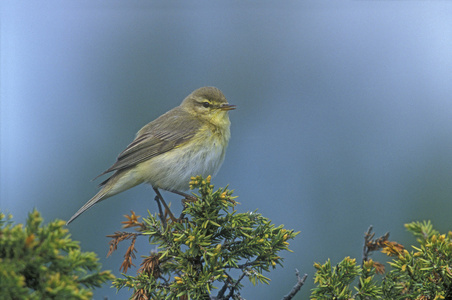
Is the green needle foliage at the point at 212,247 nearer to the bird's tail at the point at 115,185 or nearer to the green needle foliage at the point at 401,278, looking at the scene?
the green needle foliage at the point at 401,278

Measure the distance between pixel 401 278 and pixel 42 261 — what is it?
1.50 meters

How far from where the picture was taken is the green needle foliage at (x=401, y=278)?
1902 millimetres

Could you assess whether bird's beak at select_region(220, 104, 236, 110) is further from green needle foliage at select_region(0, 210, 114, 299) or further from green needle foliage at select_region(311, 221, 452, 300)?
green needle foliage at select_region(0, 210, 114, 299)

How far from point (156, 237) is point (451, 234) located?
141 cm

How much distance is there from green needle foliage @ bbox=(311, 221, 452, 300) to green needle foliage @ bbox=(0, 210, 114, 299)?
Answer: 99 cm

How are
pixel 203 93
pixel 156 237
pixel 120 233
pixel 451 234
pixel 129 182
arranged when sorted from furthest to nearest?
pixel 203 93, pixel 129 182, pixel 120 233, pixel 156 237, pixel 451 234

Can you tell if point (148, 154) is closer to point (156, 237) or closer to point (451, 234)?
point (156, 237)

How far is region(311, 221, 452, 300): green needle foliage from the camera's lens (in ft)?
6.24

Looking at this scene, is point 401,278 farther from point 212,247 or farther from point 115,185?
point 115,185

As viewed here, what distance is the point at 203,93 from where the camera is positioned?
4387 mm

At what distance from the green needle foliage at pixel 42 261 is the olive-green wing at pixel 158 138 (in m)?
2.26

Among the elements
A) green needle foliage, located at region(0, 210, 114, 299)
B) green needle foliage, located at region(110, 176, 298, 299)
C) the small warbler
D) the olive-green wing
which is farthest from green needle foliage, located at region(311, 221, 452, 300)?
the olive-green wing

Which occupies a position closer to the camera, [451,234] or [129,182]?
[451,234]

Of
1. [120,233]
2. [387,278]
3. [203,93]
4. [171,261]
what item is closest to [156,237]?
[171,261]
